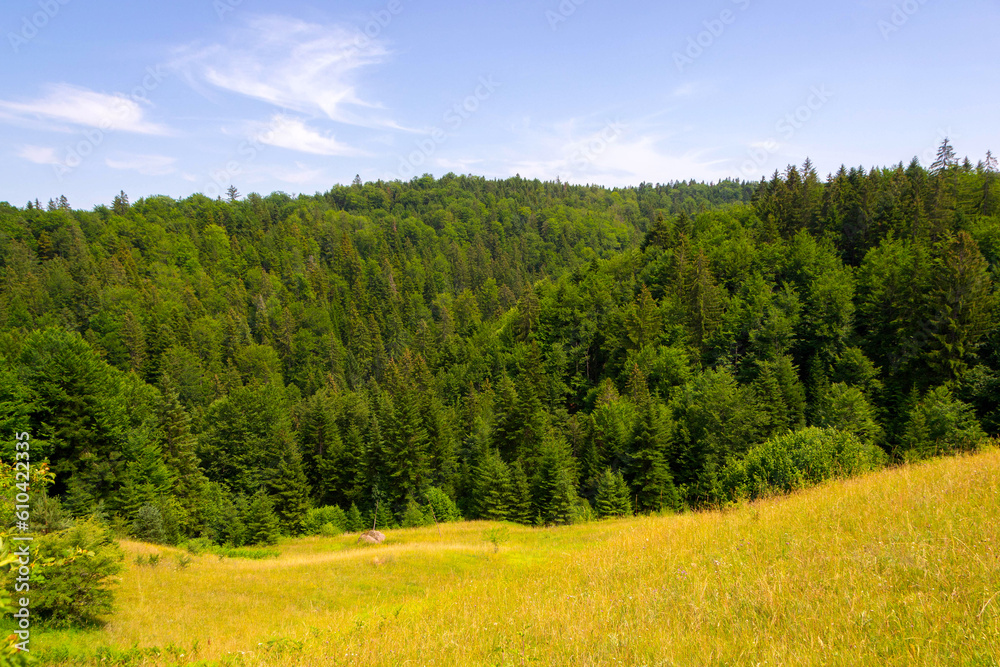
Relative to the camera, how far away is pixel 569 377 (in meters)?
76.9

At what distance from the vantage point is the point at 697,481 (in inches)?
1769

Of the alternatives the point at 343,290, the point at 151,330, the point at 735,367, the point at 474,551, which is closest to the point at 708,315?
the point at 735,367

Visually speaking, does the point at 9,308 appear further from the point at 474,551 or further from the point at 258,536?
the point at 474,551

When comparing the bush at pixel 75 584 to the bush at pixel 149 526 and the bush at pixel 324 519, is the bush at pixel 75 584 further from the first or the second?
the bush at pixel 324 519

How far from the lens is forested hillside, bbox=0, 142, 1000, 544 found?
3894 cm

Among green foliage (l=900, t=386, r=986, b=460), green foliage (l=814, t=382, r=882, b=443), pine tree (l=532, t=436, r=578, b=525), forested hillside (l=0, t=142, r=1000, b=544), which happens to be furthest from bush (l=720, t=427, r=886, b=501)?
pine tree (l=532, t=436, r=578, b=525)

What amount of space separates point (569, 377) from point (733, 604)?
72234mm

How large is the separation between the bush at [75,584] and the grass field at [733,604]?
541 mm

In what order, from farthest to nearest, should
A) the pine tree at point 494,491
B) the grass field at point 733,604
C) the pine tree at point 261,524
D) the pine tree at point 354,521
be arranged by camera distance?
1. the pine tree at point 354,521
2. the pine tree at point 494,491
3. the pine tree at point 261,524
4. the grass field at point 733,604

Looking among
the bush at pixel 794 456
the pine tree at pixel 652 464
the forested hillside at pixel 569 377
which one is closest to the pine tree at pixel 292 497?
the forested hillside at pixel 569 377

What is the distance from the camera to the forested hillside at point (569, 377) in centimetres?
3894

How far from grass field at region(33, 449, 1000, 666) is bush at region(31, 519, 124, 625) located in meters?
0.54

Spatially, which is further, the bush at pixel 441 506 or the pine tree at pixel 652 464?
the bush at pixel 441 506

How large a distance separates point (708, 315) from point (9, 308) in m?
129
